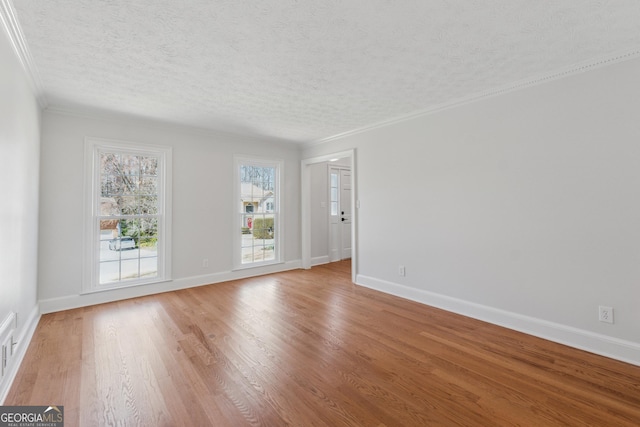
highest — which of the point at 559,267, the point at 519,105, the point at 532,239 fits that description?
the point at 519,105

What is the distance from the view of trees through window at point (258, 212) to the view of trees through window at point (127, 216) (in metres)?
Answer: 1.37

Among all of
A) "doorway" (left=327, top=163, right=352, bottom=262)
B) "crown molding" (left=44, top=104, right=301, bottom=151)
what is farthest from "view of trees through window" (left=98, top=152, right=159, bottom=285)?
"doorway" (left=327, top=163, right=352, bottom=262)

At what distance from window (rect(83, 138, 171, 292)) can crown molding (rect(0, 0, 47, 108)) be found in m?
0.98

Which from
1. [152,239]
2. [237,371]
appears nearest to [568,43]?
[237,371]

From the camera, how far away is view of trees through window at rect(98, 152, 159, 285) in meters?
3.74

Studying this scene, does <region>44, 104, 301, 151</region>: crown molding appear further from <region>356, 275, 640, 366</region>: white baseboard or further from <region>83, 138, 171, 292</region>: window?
<region>356, 275, 640, 366</region>: white baseboard

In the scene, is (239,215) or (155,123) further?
(239,215)

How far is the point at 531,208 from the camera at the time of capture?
8.96 ft

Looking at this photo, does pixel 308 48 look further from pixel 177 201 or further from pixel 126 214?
pixel 126 214

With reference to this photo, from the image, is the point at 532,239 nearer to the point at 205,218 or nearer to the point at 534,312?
the point at 534,312

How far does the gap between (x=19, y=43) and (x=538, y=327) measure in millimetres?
4876

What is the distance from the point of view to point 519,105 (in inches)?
110

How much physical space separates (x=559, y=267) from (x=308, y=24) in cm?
294

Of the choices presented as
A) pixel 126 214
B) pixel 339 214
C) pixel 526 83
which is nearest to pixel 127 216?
pixel 126 214
